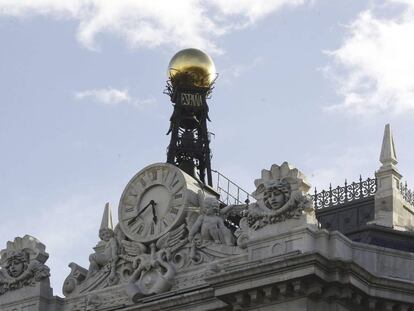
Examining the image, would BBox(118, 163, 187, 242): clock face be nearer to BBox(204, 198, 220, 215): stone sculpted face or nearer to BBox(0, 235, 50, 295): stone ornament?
BBox(204, 198, 220, 215): stone sculpted face

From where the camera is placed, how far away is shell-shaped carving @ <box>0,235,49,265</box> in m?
67.4

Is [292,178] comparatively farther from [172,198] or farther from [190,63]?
[190,63]

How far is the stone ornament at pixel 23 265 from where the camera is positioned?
67.2 m

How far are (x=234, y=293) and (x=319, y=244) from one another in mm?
3375

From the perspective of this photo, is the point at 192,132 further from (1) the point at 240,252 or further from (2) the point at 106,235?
(1) the point at 240,252

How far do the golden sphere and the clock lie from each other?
13.8 metres

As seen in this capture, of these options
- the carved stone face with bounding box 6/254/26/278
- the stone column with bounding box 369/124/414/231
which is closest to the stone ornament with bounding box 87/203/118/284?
the carved stone face with bounding box 6/254/26/278

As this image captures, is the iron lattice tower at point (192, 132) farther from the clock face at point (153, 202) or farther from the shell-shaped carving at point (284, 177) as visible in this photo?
the shell-shaped carving at point (284, 177)

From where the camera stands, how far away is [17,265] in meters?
67.6

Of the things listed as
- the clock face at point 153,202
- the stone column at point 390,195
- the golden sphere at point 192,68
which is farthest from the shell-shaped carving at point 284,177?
the golden sphere at point 192,68

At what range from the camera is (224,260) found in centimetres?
6203

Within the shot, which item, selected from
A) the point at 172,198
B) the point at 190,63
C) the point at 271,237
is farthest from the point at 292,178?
the point at 190,63

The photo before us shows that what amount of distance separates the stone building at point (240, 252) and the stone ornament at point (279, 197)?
1.4 inches

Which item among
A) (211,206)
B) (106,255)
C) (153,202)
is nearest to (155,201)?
(153,202)
